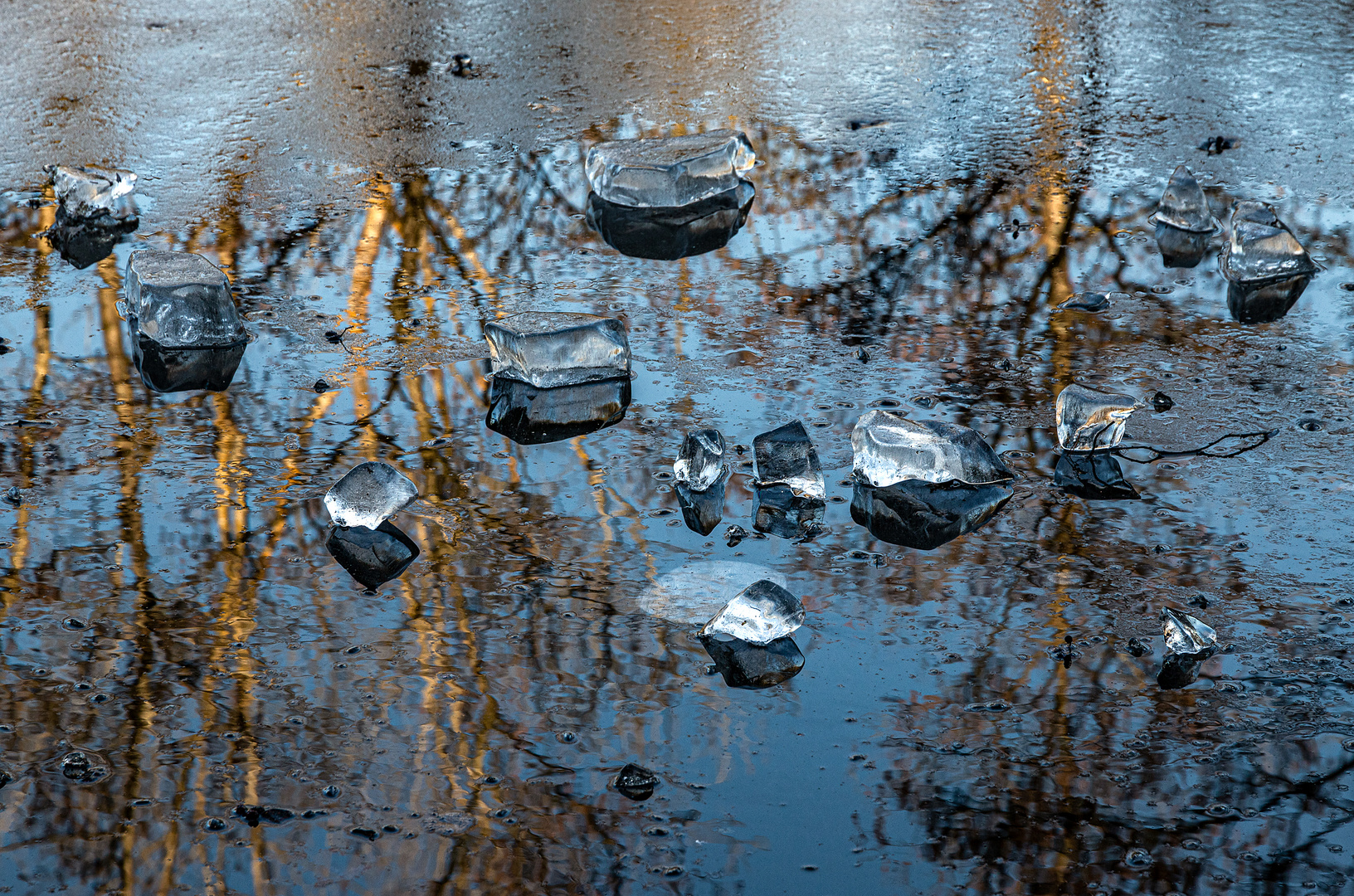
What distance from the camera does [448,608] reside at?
1971 millimetres

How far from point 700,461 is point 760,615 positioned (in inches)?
18.9

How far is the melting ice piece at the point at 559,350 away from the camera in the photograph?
2668mm

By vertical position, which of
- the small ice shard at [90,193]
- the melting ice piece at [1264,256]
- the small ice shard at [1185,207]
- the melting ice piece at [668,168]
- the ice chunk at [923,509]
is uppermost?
the small ice shard at [90,193]

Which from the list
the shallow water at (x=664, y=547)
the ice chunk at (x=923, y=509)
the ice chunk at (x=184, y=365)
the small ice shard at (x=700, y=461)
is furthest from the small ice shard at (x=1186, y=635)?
the ice chunk at (x=184, y=365)

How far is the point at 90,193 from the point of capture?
350 centimetres

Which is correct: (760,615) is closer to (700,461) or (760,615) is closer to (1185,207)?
(700,461)

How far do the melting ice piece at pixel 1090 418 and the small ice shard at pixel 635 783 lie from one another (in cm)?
121

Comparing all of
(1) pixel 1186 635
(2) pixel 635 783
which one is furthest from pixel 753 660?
(1) pixel 1186 635

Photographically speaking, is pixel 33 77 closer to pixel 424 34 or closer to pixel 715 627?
pixel 424 34

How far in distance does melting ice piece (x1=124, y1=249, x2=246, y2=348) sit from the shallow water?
4.6 inches

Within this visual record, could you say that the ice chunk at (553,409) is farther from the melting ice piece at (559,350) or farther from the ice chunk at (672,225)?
the ice chunk at (672,225)

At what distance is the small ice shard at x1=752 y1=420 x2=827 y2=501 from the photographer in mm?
2277

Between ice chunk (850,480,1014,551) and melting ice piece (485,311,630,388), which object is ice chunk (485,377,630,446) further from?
ice chunk (850,480,1014,551)

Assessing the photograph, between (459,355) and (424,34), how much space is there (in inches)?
112
